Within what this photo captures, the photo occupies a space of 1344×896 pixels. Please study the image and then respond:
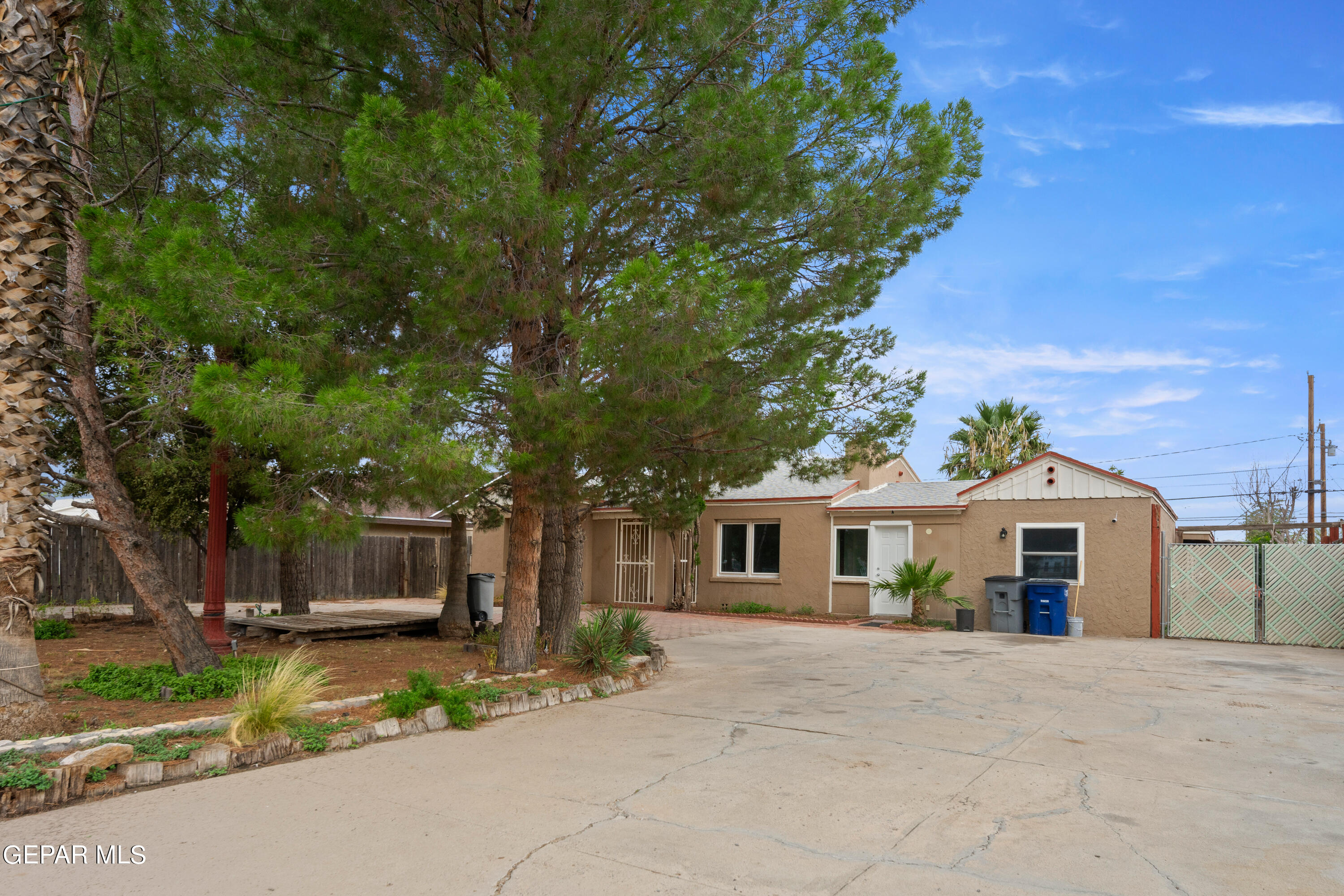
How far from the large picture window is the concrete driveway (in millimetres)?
10886

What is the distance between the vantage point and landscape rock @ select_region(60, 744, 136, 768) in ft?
15.7

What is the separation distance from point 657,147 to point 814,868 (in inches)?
262

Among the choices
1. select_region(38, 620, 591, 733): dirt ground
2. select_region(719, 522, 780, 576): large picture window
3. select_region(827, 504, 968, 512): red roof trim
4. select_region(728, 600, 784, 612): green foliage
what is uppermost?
select_region(827, 504, 968, 512): red roof trim

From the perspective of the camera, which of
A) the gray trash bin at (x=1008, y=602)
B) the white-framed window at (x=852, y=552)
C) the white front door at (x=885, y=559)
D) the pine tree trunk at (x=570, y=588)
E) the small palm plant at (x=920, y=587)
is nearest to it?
the pine tree trunk at (x=570, y=588)

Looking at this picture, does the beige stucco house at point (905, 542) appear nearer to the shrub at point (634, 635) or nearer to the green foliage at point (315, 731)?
the shrub at point (634, 635)

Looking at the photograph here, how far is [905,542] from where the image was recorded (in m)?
17.7

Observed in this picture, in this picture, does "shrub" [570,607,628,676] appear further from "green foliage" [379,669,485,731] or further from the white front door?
the white front door

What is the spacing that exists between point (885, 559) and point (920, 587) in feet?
5.34

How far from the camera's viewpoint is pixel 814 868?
3867 mm

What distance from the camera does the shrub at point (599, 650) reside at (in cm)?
883

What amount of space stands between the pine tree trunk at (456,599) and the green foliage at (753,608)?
8.13 m

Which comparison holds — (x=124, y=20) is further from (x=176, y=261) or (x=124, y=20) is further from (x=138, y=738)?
(x=138, y=738)

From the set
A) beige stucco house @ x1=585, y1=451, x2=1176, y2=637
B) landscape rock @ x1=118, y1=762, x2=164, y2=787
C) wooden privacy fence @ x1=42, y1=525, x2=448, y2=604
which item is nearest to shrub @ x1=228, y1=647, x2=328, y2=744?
landscape rock @ x1=118, y1=762, x2=164, y2=787

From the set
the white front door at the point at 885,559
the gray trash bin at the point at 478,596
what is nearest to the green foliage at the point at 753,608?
the white front door at the point at 885,559
